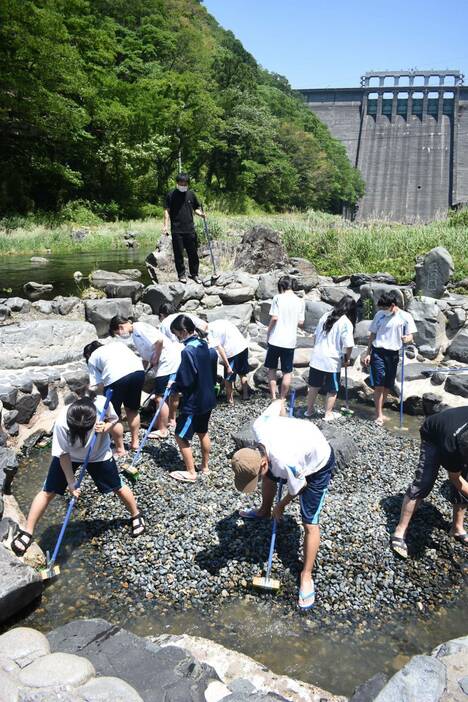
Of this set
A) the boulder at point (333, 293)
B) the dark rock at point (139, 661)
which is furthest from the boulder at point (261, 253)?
the dark rock at point (139, 661)

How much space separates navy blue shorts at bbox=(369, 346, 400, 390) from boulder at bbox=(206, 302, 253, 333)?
3.79 metres

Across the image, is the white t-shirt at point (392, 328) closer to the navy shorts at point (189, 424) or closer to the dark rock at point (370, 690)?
the navy shorts at point (189, 424)

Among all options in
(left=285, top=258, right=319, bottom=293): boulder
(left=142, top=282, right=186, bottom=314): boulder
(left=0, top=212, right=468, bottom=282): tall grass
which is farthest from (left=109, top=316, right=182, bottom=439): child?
(left=0, top=212, right=468, bottom=282): tall grass

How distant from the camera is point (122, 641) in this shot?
12.8 ft

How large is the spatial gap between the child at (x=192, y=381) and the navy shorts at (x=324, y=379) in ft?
7.69

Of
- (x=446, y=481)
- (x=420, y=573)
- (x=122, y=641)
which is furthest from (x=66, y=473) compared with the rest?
(x=446, y=481)

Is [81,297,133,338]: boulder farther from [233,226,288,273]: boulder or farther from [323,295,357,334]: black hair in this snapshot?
[233,226,288,273]: boulder

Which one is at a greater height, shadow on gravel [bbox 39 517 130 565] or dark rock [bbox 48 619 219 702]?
dark rock [bbox 48 619 219 702]

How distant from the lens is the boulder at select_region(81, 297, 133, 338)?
10.6 meters

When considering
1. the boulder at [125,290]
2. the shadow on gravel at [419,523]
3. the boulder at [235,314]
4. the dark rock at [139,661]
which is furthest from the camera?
the boulder at [125,290]

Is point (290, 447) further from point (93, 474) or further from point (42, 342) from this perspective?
point (42, 342)

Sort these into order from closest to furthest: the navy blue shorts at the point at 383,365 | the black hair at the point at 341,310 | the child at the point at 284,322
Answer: the black hair at the point at 341,310 → the navy blue shorts at the point at 383,365 → the child at the point at 284,322

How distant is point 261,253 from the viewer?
1456 centimetres

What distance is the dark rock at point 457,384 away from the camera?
900 centimetres
